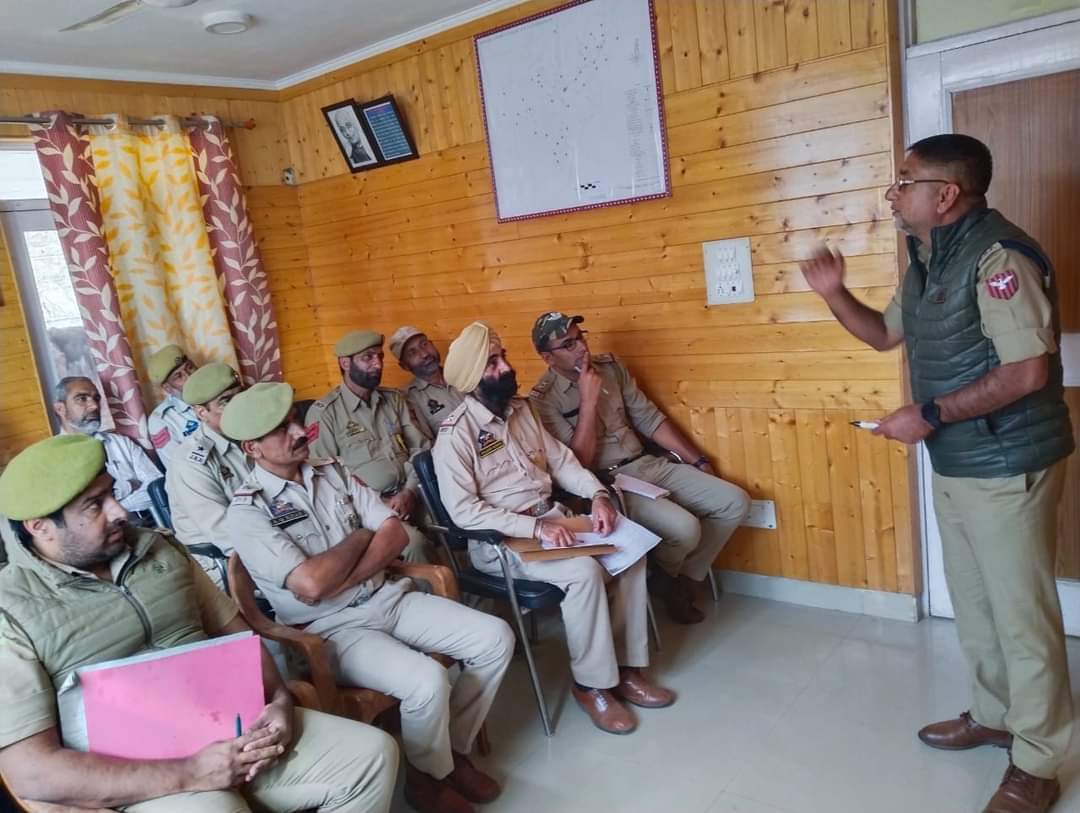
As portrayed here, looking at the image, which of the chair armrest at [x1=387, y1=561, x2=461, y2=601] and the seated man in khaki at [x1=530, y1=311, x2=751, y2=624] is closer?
the chair armrest at [x1=387, y1=561, x2=461, y2=601]

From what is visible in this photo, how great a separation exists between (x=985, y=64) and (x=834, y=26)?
487 millimetres

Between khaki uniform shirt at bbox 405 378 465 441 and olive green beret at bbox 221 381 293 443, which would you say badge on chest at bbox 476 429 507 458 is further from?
khaki uniform shirt at bbox 405 378 465 441

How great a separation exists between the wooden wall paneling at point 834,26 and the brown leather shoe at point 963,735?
212cm

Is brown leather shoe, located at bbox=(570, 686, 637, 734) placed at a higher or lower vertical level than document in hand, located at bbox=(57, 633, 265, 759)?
lower

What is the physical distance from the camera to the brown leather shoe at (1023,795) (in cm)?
203

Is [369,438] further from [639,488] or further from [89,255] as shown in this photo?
[89,255]

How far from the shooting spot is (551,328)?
10.8 feet

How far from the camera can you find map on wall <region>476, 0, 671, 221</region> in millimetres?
3250

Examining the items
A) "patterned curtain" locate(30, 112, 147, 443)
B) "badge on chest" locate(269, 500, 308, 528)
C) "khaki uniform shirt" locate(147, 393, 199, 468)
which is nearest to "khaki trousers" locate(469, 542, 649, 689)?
"badge on chest" locate(269, 500, 308, 528)

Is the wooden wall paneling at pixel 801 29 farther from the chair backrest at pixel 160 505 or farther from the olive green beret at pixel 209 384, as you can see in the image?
the chair backrest at pixel 160 505

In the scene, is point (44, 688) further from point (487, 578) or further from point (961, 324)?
point (961, 324)

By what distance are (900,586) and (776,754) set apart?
1.02 m

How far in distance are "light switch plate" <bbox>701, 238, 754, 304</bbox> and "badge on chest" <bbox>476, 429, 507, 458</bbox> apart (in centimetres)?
105

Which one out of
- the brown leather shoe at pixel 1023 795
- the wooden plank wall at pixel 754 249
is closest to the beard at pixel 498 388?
the wooden plank wall at pixel 754 249
